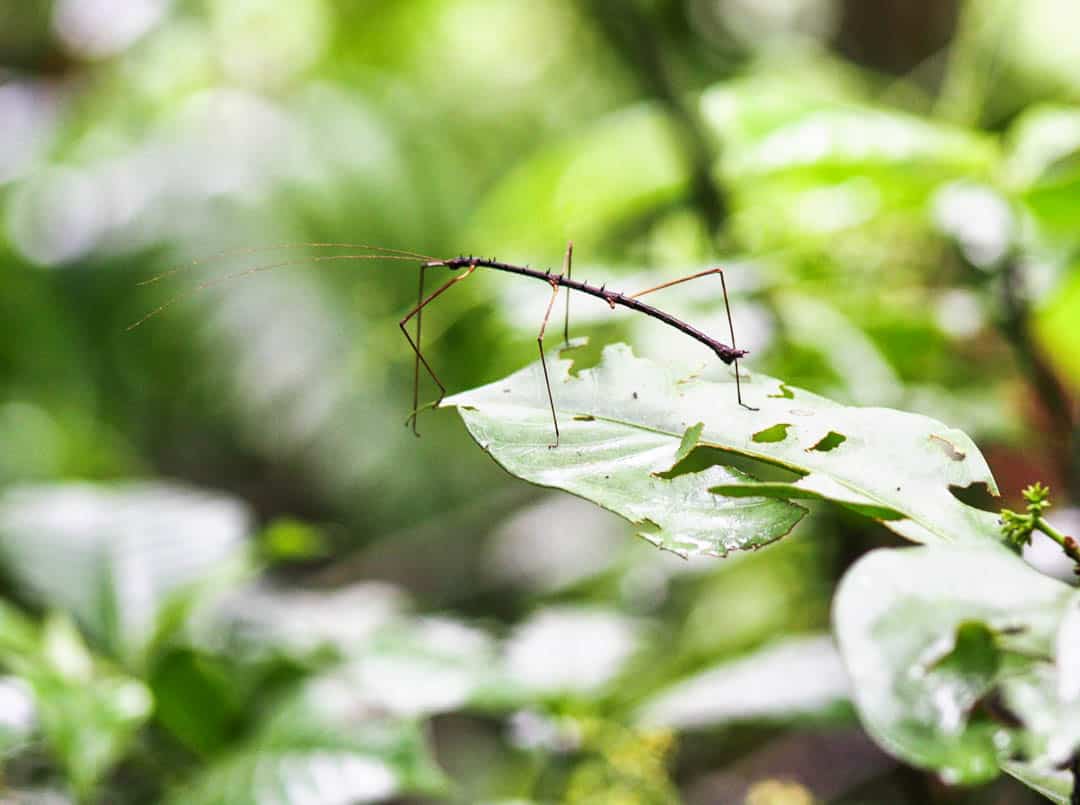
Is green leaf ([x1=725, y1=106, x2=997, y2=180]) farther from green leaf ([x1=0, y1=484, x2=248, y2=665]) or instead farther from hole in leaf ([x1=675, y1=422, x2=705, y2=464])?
green leaf ([x1=0, y1=484, x2=248, y2=665])

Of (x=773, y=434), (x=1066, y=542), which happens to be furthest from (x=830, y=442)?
(x=1066, y=542)

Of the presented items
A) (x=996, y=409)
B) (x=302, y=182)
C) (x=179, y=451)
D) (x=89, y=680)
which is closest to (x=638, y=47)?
(x=996, y=409)

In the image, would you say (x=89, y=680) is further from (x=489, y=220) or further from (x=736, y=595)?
(x=736, y=595)

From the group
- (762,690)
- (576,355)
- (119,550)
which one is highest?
(576,355)

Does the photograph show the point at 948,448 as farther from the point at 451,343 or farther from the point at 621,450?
the point at 451,343

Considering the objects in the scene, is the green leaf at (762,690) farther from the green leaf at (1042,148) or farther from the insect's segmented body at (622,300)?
the green leaf at (1042,148)

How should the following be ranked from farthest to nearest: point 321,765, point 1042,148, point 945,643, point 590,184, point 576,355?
1. point 590,184
2. point 1042,148
3. point 321,765
4. point 576,355
5. point 945,643

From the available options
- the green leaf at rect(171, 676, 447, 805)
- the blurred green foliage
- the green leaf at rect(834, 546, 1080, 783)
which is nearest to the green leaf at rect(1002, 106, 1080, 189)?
the blurred green foliage
